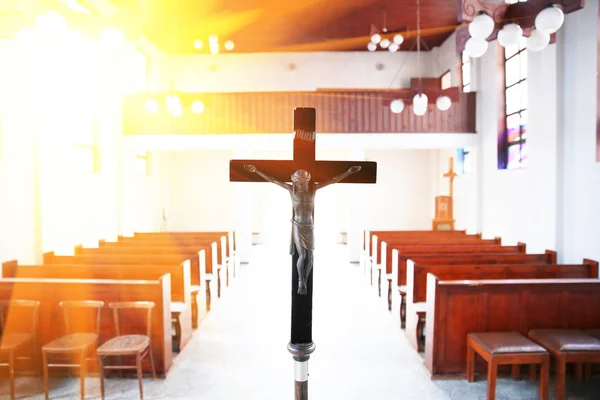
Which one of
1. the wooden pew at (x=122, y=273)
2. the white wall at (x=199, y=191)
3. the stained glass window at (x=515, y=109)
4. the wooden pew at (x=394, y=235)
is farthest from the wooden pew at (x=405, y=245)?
the white wall at (x=199, y=191)

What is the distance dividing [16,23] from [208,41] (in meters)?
9.56

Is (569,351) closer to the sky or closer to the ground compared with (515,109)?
closer to the ground

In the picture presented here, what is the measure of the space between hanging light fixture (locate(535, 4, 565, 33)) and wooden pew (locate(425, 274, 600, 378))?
2.68 m

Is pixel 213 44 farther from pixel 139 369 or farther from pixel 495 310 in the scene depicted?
pixel 495 310

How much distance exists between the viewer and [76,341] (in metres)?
4.35

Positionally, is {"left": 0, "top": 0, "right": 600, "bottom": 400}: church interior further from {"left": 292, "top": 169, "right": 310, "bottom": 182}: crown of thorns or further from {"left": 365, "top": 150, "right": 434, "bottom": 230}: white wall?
{"left": 365, "top": 150, "right": 434, "bottom": 230}: white wall

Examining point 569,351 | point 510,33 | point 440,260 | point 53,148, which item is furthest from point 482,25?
point 53,148

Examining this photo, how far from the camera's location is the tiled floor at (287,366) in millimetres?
4363

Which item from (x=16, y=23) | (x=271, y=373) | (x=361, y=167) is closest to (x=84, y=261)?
(x=271, y=373)

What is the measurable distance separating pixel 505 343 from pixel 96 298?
4396 millimetres

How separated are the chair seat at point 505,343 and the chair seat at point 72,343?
3926mm

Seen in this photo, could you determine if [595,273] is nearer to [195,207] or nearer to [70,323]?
[70,323]

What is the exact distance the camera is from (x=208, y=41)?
40.2 ft

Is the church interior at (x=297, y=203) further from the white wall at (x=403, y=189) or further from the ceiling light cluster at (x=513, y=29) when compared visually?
the white wall at (x=403, y=189)
